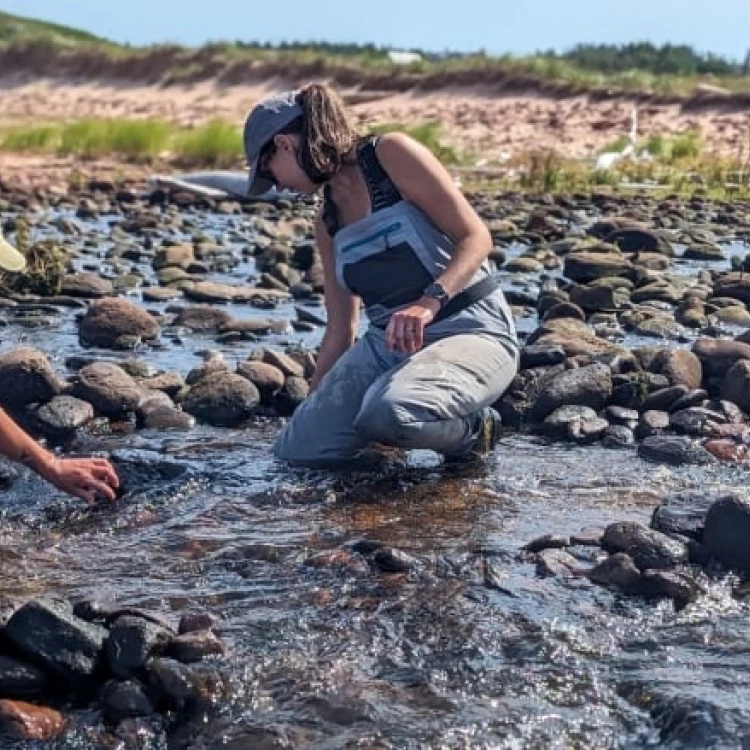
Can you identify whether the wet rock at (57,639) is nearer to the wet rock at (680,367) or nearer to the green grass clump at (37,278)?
the wet rock at (680,367)

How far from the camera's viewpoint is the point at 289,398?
285 inches

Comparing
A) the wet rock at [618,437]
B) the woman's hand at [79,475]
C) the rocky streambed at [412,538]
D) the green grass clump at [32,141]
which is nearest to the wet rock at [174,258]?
the rocky streambed at [412,538]

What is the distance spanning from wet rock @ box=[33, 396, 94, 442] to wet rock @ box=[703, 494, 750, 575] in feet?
9.61

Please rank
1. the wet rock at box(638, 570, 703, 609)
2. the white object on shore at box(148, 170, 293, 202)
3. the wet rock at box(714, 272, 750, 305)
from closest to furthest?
1. the wet rock at box(638, 570, 703, 609)
2. the wet rock at box(714, 272, 750, 305)
3. the white object on shore at box(148, 170, 293, 202)

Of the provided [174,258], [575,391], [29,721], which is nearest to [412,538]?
[29,721]

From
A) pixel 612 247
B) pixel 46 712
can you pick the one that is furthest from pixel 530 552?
pixel 612 247

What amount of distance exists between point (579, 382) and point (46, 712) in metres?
3.77

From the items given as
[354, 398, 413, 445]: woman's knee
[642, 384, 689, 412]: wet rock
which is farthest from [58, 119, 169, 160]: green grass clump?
[354, 398, 413, 445]: woman's knee

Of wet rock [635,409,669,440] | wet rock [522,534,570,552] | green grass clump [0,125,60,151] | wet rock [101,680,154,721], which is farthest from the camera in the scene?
green grass clump [0,125,60,151]

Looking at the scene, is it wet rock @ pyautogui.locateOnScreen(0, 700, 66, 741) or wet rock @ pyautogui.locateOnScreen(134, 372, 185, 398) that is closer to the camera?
wet rock @ pyautogui.locateOnScreen(0, 700, 66, 741)

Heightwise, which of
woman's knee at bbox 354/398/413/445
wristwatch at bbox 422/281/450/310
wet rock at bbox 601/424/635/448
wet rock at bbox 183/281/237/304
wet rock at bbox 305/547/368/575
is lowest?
wet rock at bbox 183/281/237/304

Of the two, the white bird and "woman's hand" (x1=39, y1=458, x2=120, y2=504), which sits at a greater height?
"woman's hand" (x1=39, y1=458, x2=120, y2=504)

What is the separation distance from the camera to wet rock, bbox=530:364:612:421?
6.97m

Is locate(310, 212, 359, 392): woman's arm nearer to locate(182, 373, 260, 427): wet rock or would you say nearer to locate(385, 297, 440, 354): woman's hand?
locate(182, 373, 260, 427): wet rock
